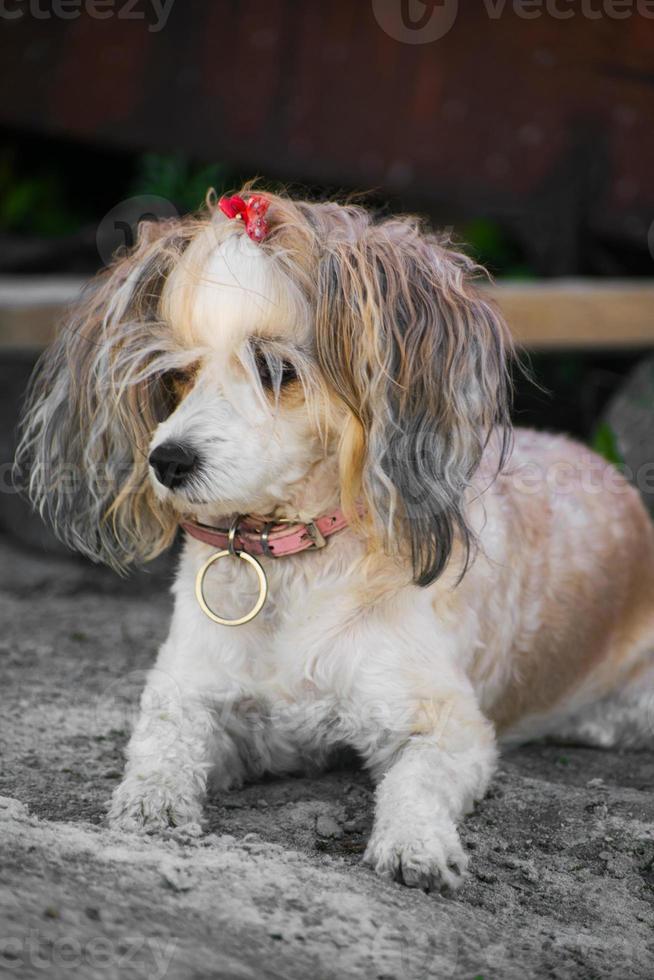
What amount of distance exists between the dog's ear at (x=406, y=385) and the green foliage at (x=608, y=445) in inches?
128

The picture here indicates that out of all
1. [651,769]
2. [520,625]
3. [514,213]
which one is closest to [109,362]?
[520,625]

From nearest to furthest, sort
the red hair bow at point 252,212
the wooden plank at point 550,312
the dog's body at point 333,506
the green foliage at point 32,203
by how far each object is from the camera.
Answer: the dog's body at point 333,506
the red hair bow at point 252,212
the wooden plank at point 550,312
the green foliage at point 32,203

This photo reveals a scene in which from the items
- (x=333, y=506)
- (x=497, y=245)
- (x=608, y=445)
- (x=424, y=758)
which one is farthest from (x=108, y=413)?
(x=497, y=245)

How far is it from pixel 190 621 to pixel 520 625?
1.13 m

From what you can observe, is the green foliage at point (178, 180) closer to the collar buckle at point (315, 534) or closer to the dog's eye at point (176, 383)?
the dog's eye at point (176, 383)

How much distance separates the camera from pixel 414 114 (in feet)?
24.8

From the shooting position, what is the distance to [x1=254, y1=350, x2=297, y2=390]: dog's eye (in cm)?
334

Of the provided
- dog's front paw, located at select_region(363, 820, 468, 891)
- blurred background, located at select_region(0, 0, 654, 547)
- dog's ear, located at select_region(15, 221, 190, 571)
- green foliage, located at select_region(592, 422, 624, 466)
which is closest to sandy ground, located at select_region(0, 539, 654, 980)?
dog's front paw, located at select_region(363, 820, 468, 891)

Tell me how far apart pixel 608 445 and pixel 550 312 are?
837mm

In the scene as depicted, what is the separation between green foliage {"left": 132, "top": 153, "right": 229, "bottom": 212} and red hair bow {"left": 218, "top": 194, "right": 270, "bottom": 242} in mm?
4840

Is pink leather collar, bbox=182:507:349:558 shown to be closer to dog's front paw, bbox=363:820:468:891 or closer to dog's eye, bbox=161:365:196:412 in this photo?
dog's eye, bbox=161:365:196:412

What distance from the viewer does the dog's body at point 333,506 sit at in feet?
10.9

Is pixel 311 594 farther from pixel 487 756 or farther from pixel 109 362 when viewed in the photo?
pixel 109 362

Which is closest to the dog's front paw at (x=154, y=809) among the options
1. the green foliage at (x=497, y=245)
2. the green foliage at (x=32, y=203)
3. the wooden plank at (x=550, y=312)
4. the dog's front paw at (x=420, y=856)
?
the dog's front paw at (x=420, y=856)
